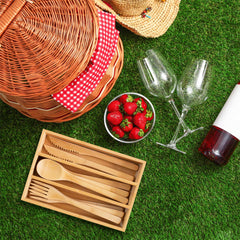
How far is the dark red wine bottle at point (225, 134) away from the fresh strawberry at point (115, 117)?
1.13 ft

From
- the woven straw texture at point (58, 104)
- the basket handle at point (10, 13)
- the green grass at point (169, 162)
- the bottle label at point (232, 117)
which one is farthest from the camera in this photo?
the green grass at point (169, 162)

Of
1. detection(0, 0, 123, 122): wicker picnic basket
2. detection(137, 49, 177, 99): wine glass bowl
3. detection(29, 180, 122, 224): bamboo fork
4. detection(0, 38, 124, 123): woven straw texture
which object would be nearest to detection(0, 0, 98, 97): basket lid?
detection(0, 0, 123, 122): wicker picnic basket

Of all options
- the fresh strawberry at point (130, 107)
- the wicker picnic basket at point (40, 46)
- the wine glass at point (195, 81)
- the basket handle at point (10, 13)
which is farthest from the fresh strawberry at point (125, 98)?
the basket handle at point (10, 13)

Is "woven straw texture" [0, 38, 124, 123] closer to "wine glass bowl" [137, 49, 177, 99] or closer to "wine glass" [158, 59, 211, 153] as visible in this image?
"wine glass bowl" [137, 49, 177, 99]

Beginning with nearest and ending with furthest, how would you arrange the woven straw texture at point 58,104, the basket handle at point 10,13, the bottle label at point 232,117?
the basket handle at point 10,13, the woven straw texture at point 58,104, the bottle label at point 232,117

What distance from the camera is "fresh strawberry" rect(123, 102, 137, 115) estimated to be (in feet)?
2.99

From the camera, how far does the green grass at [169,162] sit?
103 centimetres

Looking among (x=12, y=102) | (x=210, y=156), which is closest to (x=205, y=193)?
(x=210, y=156)

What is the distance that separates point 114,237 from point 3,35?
84 centimetres

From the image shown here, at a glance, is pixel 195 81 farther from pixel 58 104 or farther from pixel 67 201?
pixel 67 201

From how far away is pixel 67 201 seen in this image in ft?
3.18

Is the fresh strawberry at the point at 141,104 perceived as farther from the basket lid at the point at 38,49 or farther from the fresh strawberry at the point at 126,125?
the basket lid at the point at 38,49

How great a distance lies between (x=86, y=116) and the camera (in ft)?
3.46

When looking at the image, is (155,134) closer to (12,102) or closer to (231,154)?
(231,154)
